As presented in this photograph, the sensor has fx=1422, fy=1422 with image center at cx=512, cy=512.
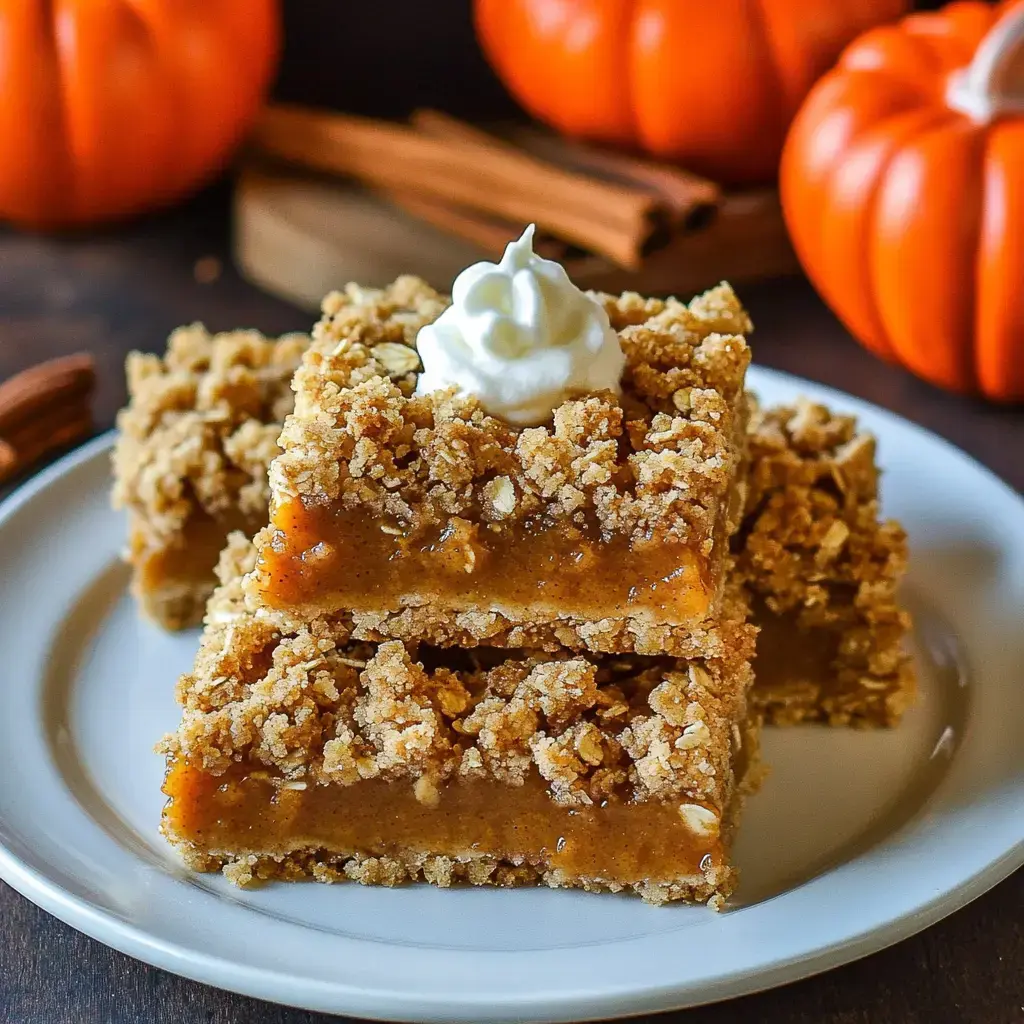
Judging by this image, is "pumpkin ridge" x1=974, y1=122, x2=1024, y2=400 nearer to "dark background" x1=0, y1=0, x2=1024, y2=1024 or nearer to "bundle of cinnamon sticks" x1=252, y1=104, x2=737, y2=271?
"dark background" x1=0, y1=0, x2=1024, y2=1024

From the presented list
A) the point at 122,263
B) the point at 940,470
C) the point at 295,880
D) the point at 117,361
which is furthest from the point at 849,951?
the point at 122,263

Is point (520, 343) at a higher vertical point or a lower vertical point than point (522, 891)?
higher

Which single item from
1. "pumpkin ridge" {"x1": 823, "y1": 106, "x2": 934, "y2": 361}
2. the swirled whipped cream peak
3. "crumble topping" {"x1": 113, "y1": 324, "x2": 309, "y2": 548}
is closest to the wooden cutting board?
"pumpkin ridge" {"x1": 823, "y1": 106, "x2": 934, "y2": 361}

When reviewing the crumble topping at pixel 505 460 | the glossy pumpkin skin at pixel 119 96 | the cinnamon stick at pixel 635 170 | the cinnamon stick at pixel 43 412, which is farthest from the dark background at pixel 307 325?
the crumble topping at pixel 505 460

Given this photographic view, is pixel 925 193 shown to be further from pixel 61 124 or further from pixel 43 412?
pixel 61 124

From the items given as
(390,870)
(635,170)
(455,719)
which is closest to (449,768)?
(455,719)

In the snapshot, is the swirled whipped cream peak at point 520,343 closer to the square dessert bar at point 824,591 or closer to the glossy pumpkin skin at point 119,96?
the square dessert bar at point 824,591
